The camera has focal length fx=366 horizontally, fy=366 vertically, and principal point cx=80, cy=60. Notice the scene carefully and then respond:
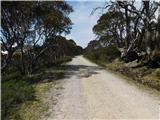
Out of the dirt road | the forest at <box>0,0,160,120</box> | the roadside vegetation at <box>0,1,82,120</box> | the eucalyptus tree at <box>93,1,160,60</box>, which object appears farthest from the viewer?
the eucalyptus tree at <box>93,1,160,60</box>

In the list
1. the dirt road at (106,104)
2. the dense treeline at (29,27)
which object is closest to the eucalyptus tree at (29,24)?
the dense treeline at (29,27)

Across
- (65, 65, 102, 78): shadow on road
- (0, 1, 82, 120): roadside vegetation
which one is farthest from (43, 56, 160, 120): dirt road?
(65, 65, 102, 78): shadow on road

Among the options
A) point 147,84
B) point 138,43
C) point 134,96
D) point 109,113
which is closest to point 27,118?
point 109,113

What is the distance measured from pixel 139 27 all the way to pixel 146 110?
31.9 m

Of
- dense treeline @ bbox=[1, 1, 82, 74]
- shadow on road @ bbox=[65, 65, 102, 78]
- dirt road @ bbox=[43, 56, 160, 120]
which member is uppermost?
dense treeline @ bbox=[1, 1, 82, 74]

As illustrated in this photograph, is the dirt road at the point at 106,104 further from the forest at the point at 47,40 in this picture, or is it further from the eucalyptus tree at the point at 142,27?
the eucalyptus tree at the point at 142,27

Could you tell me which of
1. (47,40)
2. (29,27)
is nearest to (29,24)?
(29,27)

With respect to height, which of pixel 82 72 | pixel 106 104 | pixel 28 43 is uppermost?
pixel 28 43

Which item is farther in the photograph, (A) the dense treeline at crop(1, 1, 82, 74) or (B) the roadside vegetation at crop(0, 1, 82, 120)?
(A) the dense treeline at crop(1, 1, 82, 74)

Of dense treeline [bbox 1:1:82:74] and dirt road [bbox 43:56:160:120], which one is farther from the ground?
dense treeline [bbox 1:1:82:74]

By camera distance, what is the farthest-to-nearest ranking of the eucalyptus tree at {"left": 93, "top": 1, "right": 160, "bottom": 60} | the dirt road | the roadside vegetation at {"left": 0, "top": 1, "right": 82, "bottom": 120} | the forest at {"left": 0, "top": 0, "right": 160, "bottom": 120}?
1. the eucalyptus tree at {"left": 93, "top": 1, "right": 160, "bottom": 60}
2. the forest at {"left": 0, "top": 0, "right": 160, "bottom": 120}
3. the roadside vegetation at {"left": 0, "top": 1, "right": 82, "bottom": 120}
4. the dirt road

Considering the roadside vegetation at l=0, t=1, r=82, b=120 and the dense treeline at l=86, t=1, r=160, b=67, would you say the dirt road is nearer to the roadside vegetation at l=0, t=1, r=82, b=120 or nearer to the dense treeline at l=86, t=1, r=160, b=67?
the roadside vegetation at l=0, t=1, r=82, b=120

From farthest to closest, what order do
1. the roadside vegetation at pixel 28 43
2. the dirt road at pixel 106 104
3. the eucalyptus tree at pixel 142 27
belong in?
the eucalyptus tree at pixel 142 27, the roadside vegetation at pixel 28 43, the dirt road at pixel 106 104

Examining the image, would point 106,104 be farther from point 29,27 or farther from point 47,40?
point 47,40
